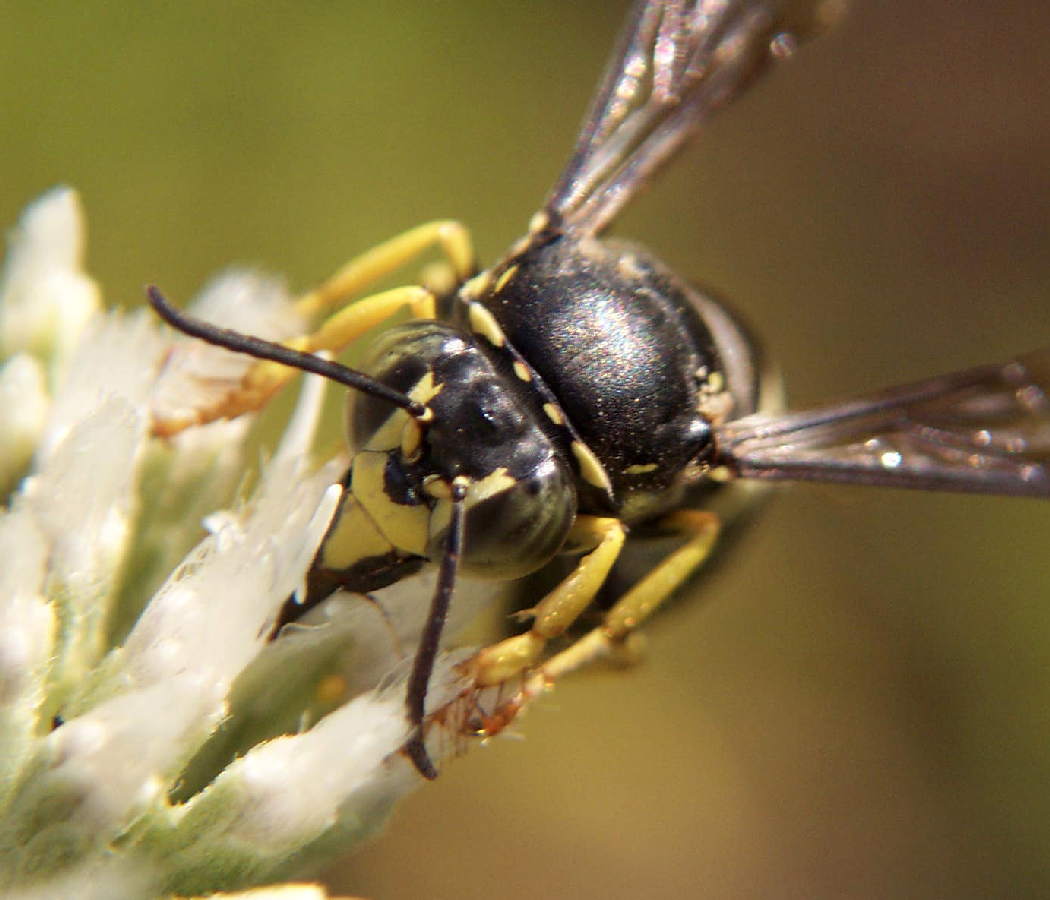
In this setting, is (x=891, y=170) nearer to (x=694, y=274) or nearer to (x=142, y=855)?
(x=694, y=274)

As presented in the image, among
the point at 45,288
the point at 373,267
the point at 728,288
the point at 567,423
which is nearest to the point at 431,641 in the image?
the point at 567,423

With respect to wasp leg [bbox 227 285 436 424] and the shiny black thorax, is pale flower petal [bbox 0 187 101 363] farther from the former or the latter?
the shiny black thorax

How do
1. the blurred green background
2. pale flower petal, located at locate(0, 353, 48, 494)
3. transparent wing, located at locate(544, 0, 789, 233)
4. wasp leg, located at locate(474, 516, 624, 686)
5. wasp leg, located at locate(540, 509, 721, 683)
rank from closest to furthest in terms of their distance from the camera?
1. wasp leg, located at locate(474, 516, 624, 686)
2. wasp leg, located at locate(540, 509, 721, 683)
3. pale flower petal, located at locate(0, 353, 48, 494)
4. transparent wing, located at locate(544, 0, 789, 233)
5. the blurred green background

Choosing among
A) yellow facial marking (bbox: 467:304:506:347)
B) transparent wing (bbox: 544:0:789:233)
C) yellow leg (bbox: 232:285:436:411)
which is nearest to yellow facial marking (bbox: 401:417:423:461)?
yellow facial marking (bbox: 467:304:506:347)

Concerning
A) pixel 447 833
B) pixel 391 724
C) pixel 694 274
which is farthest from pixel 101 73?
pixel 391 724

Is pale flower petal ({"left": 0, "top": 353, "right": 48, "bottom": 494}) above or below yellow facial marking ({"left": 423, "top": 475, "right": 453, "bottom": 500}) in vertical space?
above

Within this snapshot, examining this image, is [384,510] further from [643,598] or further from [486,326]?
[643,598]
